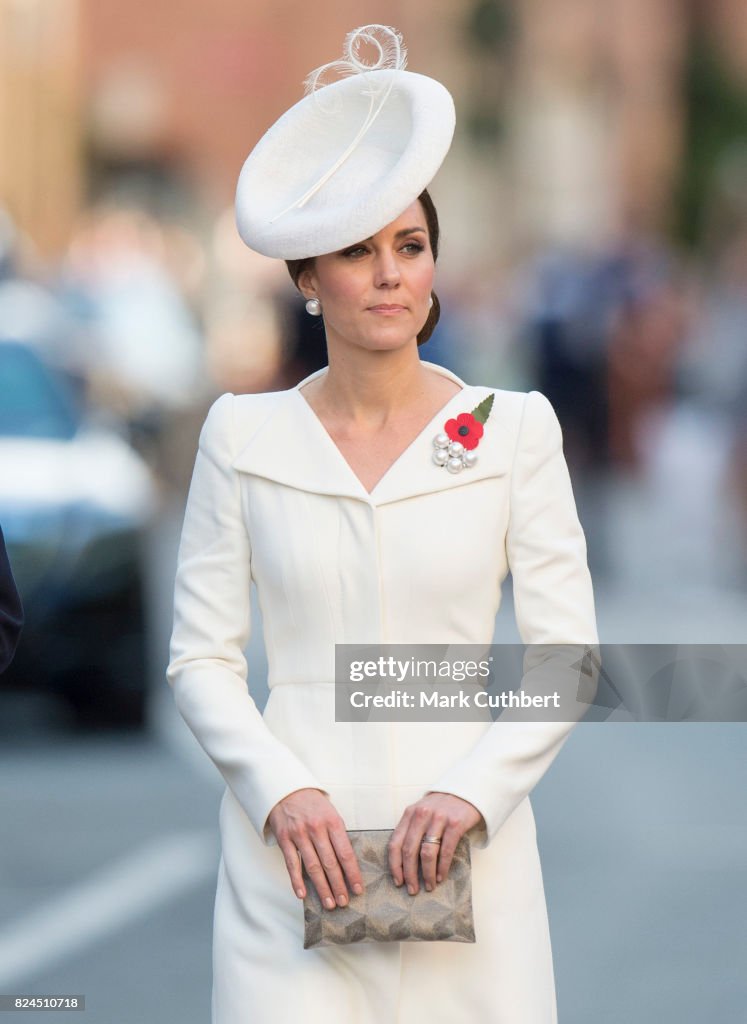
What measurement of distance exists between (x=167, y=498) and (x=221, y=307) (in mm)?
6122

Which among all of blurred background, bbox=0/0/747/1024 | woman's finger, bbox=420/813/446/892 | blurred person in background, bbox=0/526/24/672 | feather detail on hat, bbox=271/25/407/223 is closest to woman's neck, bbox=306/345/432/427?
feather detail on hat, bbox=271/25/407/223

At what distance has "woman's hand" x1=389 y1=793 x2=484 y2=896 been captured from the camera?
3.61 meters

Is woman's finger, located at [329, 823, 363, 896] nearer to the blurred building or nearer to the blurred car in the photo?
the blurred car

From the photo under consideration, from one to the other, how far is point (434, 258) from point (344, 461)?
1.16 feet

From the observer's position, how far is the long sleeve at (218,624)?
150 inches

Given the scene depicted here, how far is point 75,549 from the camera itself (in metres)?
9.92

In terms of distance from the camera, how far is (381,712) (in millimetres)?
3861

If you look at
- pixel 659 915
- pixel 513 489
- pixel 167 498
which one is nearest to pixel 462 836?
pixel 513 489

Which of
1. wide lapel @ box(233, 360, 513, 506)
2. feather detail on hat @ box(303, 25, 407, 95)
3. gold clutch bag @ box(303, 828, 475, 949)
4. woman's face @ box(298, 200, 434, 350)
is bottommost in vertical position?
gold clutch bag @ box(303, 828, 475, 949)

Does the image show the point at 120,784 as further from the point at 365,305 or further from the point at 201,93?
the point at 201,93

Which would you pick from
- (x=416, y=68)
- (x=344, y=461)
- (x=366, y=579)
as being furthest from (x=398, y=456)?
(x=416, y=68)

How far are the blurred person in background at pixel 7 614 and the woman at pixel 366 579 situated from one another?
10.2 inches

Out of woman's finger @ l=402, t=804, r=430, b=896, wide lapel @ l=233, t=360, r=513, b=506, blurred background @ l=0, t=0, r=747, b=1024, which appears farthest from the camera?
blurred background @ l=0, t=0, r=747, b=1024

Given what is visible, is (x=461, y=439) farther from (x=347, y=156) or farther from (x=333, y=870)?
(x=333, y=870)
